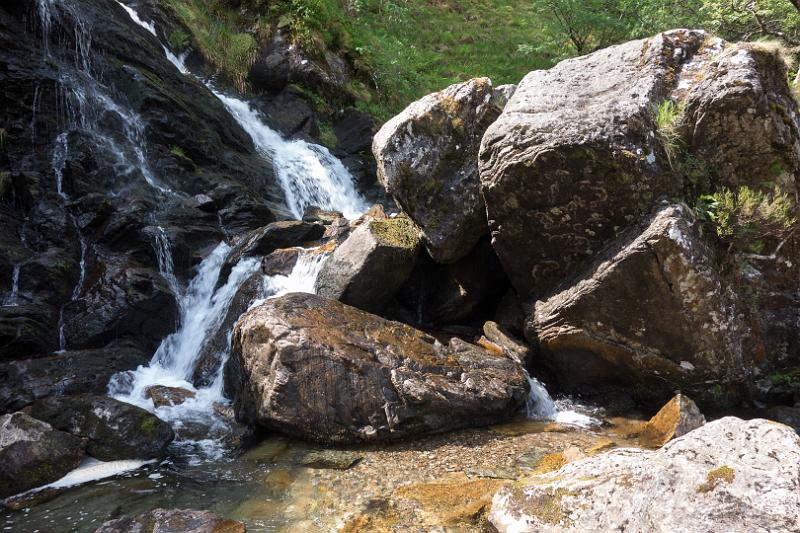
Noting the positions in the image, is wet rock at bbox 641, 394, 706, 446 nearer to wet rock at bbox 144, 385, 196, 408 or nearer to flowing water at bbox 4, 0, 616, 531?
flowing water at bbox 4, 0, 616, 531

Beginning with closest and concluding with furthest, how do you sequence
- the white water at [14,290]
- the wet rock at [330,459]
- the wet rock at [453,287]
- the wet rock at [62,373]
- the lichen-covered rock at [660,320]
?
the wet rock at [330,459] < the lichen-covered rock at [660,320] < the wet rock at [62,373] < the white water at [14,290] < the wet rock at [453,287]

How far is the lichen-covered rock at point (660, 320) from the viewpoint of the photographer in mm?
6336

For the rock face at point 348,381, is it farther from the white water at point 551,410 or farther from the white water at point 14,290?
the white water at point 14,290

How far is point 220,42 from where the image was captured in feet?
59.4

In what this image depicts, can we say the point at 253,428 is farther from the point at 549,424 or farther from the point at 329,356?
the point at 549,424

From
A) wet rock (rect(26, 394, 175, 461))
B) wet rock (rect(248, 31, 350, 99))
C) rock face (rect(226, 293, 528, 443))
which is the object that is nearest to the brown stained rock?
rock face (rect(226, 293, 528, 443))

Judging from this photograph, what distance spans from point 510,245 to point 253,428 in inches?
172

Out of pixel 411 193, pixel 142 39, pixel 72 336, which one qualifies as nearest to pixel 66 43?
pixel 142 39

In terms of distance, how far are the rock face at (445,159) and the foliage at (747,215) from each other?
10.6 ft

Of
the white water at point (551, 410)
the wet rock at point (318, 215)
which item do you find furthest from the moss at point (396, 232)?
the wet rock at point (318, 215)

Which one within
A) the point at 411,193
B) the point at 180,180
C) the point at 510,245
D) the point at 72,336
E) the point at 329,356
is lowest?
the point at 329,356

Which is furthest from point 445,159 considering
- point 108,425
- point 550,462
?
Result: point 108,425

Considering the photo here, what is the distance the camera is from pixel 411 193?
867cm

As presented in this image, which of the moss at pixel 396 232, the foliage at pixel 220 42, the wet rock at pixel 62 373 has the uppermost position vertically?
the foliage at pixel 220 42
